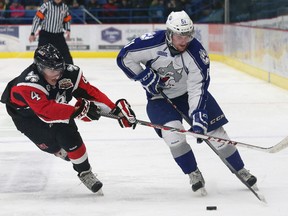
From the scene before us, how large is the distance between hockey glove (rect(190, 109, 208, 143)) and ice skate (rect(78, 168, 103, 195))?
1.87 ft

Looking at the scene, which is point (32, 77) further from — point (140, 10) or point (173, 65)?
point (140, 10)

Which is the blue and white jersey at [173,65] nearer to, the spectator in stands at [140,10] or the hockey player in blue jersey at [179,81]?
the hockey player in blue jersey at [179,81]

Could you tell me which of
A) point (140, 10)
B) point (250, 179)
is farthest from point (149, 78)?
point (140, 10)

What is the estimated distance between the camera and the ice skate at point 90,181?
13.5 feet

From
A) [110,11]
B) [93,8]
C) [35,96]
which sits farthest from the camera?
[93,8]

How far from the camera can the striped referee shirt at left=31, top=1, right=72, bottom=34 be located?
34.8 feet

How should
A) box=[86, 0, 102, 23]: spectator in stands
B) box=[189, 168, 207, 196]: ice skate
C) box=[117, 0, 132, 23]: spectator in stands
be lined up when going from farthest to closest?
box=[86, 0, 102, 23]: spectator in stands
box=[117, 0, 132, 23]: spectator in stands
box=[189, 168, 207, 196]: ice skate

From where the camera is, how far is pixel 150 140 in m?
5.88

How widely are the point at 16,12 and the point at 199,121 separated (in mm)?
11321

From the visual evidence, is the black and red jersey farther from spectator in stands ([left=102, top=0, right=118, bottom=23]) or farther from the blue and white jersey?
spectator in stands ([left=102, top=0, right=118, bottom=23])

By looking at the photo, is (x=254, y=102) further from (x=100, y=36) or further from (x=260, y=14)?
(x=100, y=36)

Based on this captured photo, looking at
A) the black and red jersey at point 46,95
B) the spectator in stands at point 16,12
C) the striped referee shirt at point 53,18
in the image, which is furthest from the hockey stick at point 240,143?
the spectator in stands at point 16,12

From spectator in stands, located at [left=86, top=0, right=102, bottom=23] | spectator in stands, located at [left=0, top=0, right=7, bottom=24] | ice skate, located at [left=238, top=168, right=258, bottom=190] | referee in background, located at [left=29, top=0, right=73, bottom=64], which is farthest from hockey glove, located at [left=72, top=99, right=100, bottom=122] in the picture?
spectator in stands, located at [left=86, top=0, right=102, bottom=23]

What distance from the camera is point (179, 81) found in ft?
13.7
